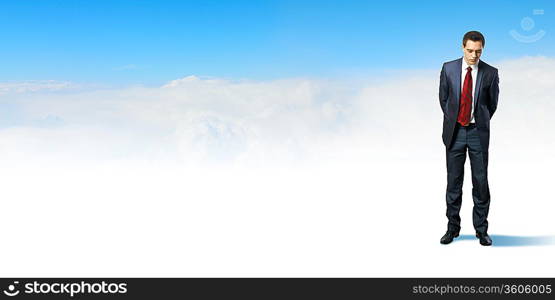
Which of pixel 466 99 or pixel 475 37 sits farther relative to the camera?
pixel 466 99

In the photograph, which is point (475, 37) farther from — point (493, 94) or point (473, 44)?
point (493, 94)

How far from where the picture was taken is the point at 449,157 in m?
5.24

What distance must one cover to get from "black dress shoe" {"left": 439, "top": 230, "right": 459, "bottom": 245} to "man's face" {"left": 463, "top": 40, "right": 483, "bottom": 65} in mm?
1327

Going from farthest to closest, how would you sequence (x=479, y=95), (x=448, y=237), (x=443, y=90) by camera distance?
(x=448, y=237)
(x=443, y=90)
(x=479, y=95)

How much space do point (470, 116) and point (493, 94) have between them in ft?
0.81

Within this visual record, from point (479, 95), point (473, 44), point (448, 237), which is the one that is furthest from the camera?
point (448, 237)

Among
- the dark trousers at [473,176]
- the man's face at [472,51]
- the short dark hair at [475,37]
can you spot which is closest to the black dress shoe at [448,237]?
the dark trousers at [473,176]

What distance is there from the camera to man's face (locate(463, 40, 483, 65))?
195 inches

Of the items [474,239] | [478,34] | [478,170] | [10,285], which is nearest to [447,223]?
[474,239]

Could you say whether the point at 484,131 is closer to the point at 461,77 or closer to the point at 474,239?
the point at 461,77

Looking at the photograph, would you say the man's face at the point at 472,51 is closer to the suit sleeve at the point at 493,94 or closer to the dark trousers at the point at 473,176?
the suit sleeve at the point at 493,94

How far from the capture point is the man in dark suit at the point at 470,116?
5066mm

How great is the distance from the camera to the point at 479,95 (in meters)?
5.06

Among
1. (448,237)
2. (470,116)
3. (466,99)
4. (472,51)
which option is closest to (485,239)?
→ (448,237)
